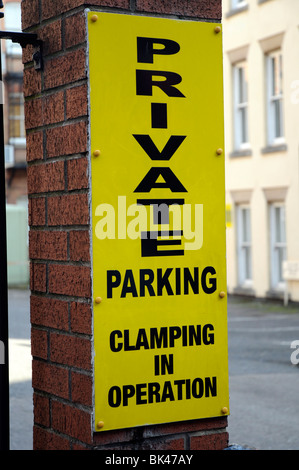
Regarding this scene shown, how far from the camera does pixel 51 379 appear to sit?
235 centimetres

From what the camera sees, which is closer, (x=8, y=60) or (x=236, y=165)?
(x=236, y=165)

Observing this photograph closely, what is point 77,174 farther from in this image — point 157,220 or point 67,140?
point 157,220

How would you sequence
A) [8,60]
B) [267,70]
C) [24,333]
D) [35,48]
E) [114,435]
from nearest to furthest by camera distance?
[114,435] < [35,48] < [24,333] < [267,70] < [8,60]

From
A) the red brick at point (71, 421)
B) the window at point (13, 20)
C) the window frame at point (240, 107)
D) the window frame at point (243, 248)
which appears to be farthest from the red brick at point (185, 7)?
the window at point (13, 20)

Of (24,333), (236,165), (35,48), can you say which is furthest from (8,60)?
(35,48)

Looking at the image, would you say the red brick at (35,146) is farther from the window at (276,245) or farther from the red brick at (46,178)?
the window at (276,245)

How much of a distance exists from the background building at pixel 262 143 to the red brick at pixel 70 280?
17.9 meters

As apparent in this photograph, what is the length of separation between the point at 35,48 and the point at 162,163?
0.49 metres

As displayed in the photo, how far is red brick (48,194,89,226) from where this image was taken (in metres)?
2.16

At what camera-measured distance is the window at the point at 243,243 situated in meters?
22.5

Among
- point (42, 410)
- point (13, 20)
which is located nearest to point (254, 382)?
point (42, 410)

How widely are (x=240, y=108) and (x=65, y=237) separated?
817 inches

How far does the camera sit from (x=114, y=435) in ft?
7.13
